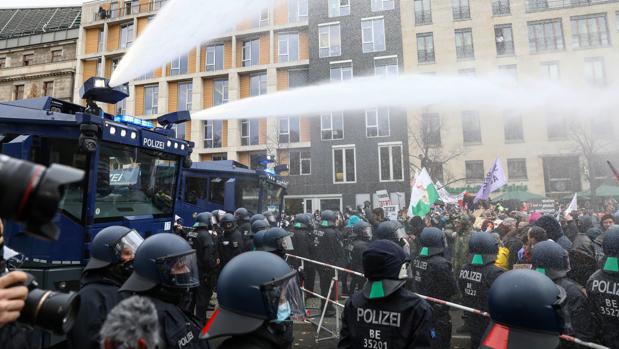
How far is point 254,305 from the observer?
214 cm

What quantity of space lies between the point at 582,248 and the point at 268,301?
5.46 m

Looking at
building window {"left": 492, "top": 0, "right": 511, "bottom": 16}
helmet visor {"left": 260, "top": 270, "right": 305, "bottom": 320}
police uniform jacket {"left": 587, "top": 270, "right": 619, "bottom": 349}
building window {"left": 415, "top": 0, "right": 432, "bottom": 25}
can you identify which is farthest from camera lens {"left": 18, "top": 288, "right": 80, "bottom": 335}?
building window {"left": 492, "top": 0, "right": 511, "bottom": 16}

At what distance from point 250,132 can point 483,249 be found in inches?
1164

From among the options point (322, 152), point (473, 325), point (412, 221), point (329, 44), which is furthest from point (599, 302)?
point (329, 44)

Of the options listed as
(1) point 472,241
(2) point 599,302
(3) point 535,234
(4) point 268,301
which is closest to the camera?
(4) point 268,301

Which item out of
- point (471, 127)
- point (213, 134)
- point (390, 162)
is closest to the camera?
point (390, 162)

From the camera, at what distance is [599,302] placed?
3.65 m

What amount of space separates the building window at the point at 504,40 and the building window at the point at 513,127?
455 centimetres

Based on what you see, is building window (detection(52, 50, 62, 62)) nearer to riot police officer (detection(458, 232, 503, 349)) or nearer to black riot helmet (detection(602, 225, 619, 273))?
riot police officer (detection(458, 232, 503, 349))

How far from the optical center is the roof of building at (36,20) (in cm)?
4215

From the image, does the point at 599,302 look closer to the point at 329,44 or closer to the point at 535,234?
the point at 535,234

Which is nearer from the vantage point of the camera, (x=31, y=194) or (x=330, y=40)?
(x=31, y=194)

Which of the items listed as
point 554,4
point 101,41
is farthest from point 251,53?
point 554,4

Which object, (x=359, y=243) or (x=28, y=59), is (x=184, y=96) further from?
(x=359, y=243)
